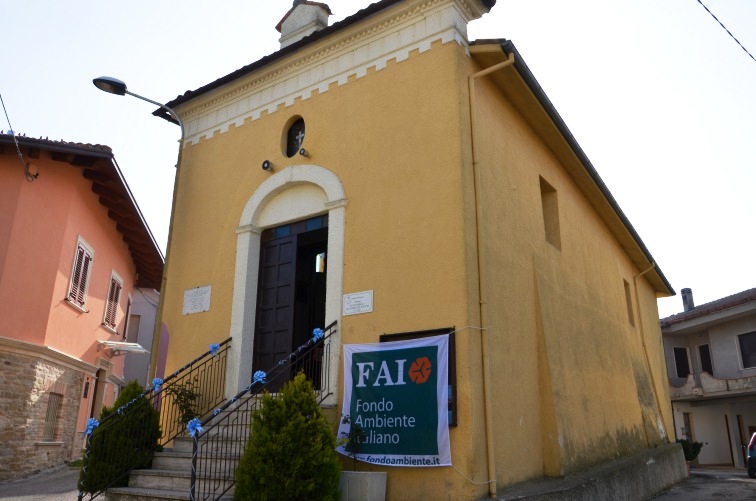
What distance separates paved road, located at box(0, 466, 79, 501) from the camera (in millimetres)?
10031

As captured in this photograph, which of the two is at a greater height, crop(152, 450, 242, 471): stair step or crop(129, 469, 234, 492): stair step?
crop(152, 450, 242, 471): stair step

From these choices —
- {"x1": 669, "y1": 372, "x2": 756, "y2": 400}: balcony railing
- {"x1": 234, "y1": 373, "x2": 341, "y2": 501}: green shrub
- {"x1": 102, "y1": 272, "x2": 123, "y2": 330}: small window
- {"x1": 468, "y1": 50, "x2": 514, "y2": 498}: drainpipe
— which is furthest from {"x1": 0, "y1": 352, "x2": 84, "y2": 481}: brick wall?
{"x1": 669, "y1": 372, "x2": 756, "y2": 400}: balcony railing

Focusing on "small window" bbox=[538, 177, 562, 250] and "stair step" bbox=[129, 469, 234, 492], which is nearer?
"stair step" bbox=[129, 469, 234, 492]

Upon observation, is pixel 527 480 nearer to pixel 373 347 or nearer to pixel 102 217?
pixel 373 347

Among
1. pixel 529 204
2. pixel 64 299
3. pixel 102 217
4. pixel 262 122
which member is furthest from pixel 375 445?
pixel 102 217

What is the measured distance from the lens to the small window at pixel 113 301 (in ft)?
60.2

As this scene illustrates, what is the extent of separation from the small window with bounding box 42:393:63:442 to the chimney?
9703 mm

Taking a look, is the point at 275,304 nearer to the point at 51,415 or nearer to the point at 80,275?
the point at 51,415

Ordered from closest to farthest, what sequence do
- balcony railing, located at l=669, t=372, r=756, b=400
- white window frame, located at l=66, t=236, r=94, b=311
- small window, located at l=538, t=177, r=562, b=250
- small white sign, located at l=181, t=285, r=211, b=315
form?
small white sign, located at l=181, t=285, r=211, b=315, small window, located at l=538, t=177, r=562, b=250, white window frame, located at l=66, t=236, r=94, b=311, balcony railing, located at l=669, t=372, r=756, b=400

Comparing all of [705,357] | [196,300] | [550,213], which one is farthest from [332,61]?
[705,357]

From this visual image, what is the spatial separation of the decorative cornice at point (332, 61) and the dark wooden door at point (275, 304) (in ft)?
A: 8.12

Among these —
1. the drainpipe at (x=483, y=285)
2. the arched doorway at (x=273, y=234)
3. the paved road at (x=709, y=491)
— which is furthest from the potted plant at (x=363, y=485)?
the paved road at (x=709, y=491)

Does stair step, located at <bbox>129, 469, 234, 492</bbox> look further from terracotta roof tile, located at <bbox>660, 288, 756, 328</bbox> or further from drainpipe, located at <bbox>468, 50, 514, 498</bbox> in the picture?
terracotta roof tile, located at <bbox>660, 288, 756, 328</bbox>

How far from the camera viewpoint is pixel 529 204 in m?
9.86
